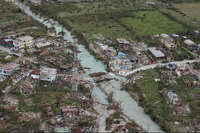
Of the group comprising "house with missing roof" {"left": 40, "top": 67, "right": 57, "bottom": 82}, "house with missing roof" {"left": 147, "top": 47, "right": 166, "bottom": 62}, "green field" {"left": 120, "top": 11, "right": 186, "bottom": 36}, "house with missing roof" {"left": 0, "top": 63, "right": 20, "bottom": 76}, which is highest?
"green field" {"left": 120, "top": 11, "right": 186, "bottom": 36}

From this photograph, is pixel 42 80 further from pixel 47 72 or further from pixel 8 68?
pixel 8 68

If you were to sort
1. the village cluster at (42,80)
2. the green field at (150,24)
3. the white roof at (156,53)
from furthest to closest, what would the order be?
the green field at (150,24), the white roof at (156,53), the village cluster at (42,80)

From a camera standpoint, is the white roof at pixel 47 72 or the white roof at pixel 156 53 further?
the white roof at pixel 156 53

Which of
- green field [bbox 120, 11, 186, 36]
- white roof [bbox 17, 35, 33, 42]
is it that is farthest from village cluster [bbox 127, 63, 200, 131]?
white roof [bbox 17, 35, 33, 42]

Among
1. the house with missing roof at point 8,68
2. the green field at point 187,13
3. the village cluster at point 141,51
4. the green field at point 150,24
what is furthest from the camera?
the green field at point 187,13

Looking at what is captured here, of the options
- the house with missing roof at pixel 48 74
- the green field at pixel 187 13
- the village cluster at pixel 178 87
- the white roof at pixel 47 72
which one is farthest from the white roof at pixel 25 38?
the green field at pixel 187 13

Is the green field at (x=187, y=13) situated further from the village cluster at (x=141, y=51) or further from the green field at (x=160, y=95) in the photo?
the green field at (x=160, y=95)

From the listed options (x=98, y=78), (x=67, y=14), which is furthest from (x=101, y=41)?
(x=67, y=14)

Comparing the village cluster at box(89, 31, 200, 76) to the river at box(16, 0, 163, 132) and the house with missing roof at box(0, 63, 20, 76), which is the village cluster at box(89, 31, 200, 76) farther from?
the house with missing roof at box(0, 63, 20, 76)

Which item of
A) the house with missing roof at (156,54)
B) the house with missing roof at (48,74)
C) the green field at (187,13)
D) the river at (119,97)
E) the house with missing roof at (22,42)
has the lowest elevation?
the river at (119,97)

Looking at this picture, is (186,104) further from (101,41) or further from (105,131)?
(101,41)

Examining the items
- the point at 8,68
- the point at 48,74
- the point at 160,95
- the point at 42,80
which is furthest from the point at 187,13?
the point at 8,68
